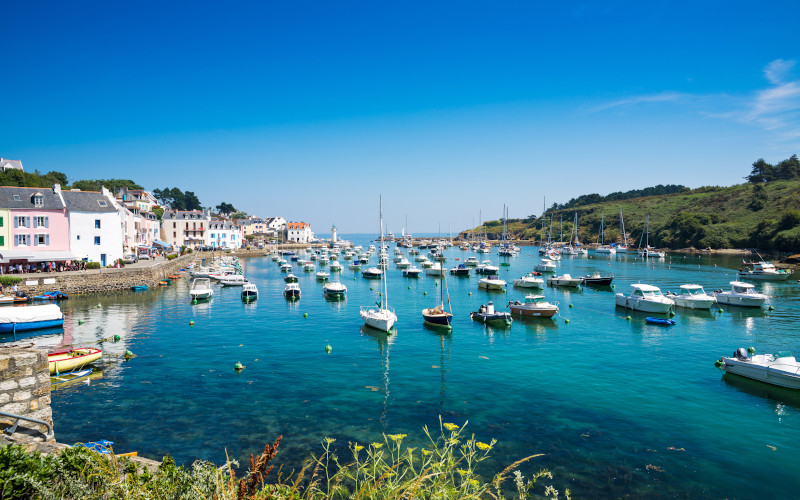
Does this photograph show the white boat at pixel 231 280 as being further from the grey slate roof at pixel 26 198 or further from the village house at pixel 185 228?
the village house at pixel 185 228

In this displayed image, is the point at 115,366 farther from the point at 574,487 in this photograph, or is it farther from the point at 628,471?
the point at 628,471

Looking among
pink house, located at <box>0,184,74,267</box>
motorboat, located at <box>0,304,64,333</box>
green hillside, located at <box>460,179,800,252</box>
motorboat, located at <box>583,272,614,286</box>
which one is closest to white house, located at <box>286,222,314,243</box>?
green hillside, located at <box>460,179,800,252</box>

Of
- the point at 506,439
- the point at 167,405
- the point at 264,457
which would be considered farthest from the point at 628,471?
the point at 167,405

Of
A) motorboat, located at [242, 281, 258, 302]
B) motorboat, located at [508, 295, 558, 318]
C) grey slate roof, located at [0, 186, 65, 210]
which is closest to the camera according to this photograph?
motorboat, located at [508, 295, 558, 318]

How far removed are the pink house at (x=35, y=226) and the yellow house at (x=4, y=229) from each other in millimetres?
195

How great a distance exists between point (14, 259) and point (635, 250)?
163 m

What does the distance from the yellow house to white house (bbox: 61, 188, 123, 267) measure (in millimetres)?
6375

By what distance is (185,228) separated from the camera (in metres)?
130

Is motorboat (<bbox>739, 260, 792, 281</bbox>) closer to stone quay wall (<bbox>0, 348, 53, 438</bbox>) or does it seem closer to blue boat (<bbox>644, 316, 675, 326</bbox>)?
blue boat (<bbox>644, 316, 675, 326</bbox>)

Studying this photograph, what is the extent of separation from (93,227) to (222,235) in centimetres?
7878

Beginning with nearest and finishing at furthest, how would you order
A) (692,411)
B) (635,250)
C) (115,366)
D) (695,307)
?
(692,411) → (115,366) → (695,307) → (635,250)

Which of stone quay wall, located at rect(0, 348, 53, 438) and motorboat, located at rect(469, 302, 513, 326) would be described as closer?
stone quay wall, located at rect(0, 348, 53, 438)

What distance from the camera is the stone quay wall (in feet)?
30.9

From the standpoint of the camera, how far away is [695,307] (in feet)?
158
